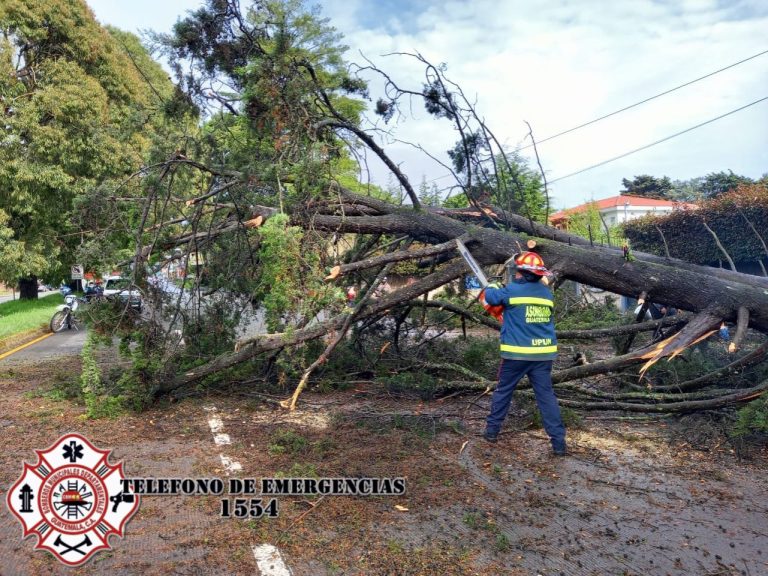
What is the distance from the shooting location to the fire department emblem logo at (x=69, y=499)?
3.09 metres

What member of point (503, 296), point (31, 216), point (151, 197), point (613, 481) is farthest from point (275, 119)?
point (31, 216)

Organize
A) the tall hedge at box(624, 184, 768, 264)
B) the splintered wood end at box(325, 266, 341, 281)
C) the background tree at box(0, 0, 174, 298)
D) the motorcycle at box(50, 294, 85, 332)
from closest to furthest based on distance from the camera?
the splintered wood end at box(325, 266, 341, 281)
the tall hedge at box(624, 184, 768, 264)
the motorcycle at box(50, 294, 85, 332)
the background tree at box(0, 0, 174, 298)

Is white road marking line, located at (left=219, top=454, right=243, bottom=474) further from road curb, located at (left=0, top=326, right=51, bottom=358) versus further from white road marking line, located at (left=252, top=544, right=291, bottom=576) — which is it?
road curb, located at (left=0, top=326, right=51, bottom=358)

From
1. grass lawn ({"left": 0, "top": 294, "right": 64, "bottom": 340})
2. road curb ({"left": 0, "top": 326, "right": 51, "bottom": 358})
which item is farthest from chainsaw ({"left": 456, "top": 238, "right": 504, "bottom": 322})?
grass lawn ({"left": 0, "top": 294, "right": 64, "bottom": 340})

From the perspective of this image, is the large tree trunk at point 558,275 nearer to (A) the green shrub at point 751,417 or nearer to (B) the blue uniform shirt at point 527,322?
(A) the green shrub at point 751,417

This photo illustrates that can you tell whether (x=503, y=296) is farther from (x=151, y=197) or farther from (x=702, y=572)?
(x=151, y=197)

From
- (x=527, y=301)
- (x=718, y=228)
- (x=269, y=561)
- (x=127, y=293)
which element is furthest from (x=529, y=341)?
(x=718, y=228)

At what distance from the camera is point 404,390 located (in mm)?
7016

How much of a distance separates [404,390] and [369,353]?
1052 mm

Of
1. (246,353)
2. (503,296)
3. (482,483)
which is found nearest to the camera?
(482,483)

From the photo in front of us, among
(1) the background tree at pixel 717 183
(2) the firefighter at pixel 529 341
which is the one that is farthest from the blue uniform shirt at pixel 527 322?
(1) the background tree at pixel 717 183

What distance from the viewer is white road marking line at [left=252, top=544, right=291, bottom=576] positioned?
3.11 metres

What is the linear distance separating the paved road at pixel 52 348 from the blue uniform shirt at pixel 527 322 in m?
9.20

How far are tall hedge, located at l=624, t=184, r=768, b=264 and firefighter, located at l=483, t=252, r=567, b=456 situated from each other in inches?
368
